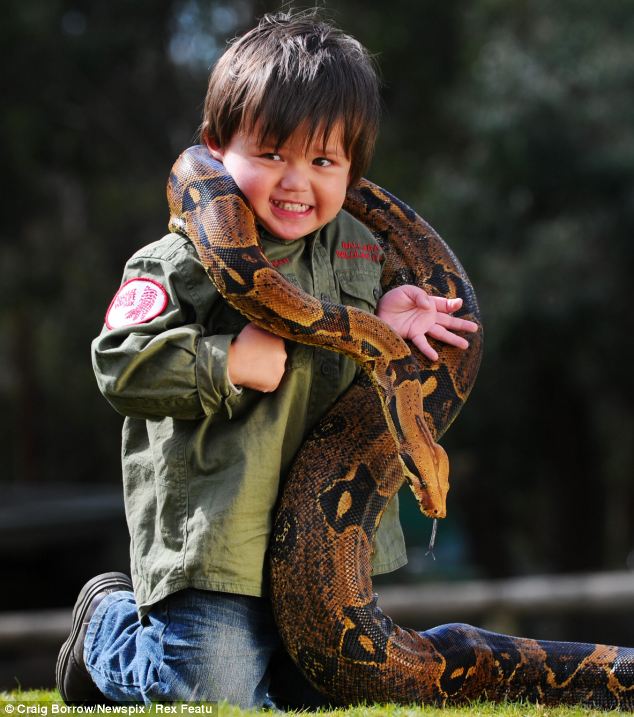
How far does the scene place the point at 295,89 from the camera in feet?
12.4

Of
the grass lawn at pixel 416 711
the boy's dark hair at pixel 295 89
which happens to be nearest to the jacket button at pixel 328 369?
the boy's dark hair at pixel 295 89

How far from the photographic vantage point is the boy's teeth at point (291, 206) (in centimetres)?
391

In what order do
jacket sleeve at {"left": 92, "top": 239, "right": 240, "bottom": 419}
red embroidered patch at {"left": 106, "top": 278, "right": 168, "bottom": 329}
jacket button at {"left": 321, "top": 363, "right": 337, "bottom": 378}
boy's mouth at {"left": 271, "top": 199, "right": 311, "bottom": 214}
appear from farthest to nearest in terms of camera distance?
jacket button at {"left": 321, "top": 363, "right": 337, "bottom": 378} < boy's mouth at {"left": 271, "top": 199, "right": 311, "bottom": 214} < red embroidered patch at {"left": 106, "top": 278, "right": 168, "bottom": 329} < jacket sleeve at {"left": 92, "top": 239, "right": 240, "bottom": 419}

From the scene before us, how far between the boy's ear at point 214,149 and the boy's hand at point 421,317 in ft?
2.80

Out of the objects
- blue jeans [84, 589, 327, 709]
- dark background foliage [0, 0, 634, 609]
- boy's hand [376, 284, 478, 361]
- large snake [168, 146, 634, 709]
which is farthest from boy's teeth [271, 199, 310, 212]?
dark background foliage [0, 0, 634, 609]

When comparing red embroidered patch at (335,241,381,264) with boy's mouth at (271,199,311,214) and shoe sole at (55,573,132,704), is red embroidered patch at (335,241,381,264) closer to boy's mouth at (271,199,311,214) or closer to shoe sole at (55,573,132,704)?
boy's mouth at (271,199,311,214)

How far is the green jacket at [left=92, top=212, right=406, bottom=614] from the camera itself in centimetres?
371

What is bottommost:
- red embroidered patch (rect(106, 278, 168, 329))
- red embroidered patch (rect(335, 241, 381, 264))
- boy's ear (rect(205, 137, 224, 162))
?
red embroidered patch (rect(106, 278, 168, 329))

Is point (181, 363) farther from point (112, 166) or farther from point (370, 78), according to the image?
point (112, 166)

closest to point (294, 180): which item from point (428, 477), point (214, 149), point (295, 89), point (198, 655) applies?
point (295, 89)

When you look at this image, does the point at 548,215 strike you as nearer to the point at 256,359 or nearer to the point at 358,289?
the point at 358,289

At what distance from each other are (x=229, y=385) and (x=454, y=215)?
11.5m

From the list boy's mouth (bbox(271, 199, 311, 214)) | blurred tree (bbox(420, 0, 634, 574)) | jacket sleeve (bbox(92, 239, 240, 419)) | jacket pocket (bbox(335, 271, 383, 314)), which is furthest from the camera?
blurred tree (bbox(420, 0, 634, 574))

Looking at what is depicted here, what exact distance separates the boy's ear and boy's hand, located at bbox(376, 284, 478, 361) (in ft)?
2.80
